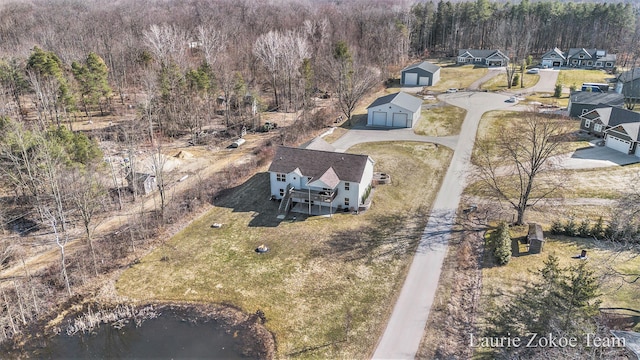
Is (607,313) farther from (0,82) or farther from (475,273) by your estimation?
(0,82)

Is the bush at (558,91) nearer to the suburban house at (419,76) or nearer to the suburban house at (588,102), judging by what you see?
the suburban house at (588,102)

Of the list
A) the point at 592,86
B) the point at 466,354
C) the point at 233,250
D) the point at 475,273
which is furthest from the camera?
the point at 592,86

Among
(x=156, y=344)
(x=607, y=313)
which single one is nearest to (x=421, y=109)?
(x=607, y=313)

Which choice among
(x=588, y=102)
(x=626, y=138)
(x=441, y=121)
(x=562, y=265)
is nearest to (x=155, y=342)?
(x=562, y=265)

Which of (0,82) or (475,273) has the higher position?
(0,82)

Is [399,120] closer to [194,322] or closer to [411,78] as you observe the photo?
[411,78]

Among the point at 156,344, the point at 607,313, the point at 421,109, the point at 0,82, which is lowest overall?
the point at 156,344

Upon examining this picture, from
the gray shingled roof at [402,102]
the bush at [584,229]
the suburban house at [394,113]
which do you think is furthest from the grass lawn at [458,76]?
the bush at [584,229]
